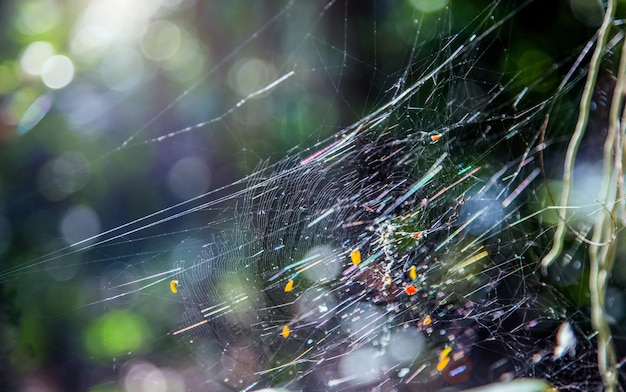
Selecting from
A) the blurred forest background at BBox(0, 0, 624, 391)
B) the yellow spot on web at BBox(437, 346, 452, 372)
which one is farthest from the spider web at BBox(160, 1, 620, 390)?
the blurred forest background at BBox(0, 0, 624, 391)

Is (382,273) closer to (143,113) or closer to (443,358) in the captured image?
(443,358)

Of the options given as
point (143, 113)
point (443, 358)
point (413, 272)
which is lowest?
point (443, 358)

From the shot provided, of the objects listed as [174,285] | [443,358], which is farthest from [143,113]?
[443,358]

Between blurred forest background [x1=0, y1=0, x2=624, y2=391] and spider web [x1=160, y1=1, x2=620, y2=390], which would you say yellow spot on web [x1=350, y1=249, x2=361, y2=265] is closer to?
spider web [x1=160, y1=1, x2=620, y2=390]

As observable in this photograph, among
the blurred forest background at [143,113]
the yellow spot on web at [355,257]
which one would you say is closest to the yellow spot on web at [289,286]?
the yellow spot on web at [355,257]

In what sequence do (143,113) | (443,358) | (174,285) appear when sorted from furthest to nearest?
(143,113)
(443,358)
(174,285)

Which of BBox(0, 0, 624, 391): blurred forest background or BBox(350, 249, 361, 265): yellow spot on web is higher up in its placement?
BBox(0, 0, 624, 391): blurred forest background

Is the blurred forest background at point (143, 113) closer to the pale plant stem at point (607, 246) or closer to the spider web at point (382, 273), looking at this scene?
the spider web at point (382, 273)
